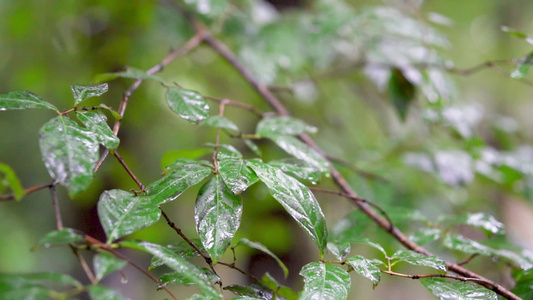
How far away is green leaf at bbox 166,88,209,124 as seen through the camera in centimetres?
56

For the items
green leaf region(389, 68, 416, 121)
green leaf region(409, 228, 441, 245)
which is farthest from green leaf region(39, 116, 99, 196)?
green leaf region(389, 68, 416, 121)

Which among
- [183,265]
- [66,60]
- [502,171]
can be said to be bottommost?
[502,171]

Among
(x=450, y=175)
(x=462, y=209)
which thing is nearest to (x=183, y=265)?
(x=450, y=175)

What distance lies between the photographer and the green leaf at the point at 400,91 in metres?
0.96

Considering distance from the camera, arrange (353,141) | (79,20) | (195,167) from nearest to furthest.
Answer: (195,167) → (79,20) → (353,141)

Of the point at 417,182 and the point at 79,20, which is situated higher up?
the point at 79,20

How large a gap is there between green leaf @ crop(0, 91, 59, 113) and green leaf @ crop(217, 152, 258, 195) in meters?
0.18

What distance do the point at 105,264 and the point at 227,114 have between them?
155 cm

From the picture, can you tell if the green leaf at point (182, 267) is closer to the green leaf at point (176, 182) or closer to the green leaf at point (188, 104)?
the green leaf at point (176, 182)

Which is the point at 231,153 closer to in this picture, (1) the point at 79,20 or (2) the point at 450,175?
(2) the point at 450,175

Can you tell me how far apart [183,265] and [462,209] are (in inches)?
42.6

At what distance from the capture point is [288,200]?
17.7 inches

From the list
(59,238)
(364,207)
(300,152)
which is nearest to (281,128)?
(300,152)

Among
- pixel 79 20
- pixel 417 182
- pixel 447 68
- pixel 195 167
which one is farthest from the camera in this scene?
pixel 79 20
